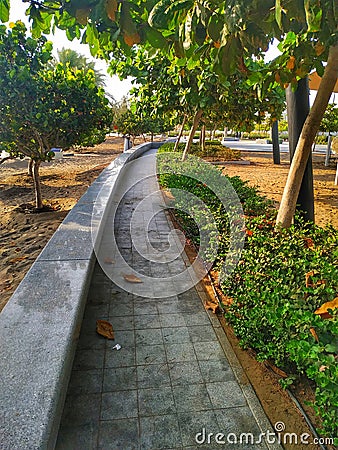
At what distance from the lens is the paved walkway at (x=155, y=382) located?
1894 mm

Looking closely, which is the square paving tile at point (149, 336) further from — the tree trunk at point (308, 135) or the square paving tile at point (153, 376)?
the tree trunk at point (308, 135)

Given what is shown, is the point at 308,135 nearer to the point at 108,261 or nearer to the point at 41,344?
the point at 108,261

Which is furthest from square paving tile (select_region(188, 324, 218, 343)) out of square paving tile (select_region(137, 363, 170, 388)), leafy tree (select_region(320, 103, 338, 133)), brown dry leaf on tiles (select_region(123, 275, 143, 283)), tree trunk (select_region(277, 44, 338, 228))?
leafy tree (select_region(320, 103, 338, 133))

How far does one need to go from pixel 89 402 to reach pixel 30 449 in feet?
2.35

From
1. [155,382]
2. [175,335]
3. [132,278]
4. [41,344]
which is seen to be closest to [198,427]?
[155,382]

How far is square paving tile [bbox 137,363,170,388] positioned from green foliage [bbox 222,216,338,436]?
60 cm

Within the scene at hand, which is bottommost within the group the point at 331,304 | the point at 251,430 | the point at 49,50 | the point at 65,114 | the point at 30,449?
the point at 251,430

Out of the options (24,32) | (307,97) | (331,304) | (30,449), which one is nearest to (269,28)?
(331,304)

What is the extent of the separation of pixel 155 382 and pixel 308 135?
2548 millimetres

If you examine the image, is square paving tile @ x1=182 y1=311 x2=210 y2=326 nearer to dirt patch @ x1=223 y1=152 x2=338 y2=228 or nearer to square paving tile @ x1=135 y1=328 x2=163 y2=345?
square paving tile @ x1=135 y1=328 x2=163 y2=345

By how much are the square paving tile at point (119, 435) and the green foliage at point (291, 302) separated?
0.89 meters

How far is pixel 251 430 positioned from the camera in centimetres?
194

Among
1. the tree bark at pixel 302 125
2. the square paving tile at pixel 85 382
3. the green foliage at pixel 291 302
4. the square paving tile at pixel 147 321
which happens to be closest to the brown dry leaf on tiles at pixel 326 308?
the green foliage at pixel 291 302

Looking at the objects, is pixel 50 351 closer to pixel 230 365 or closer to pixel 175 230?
pixel 230 365
